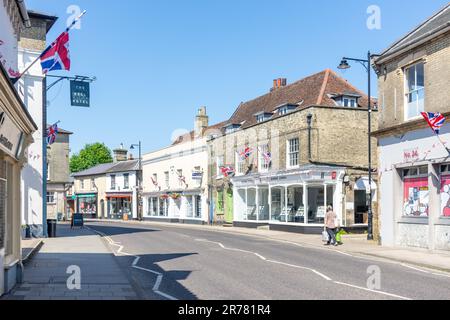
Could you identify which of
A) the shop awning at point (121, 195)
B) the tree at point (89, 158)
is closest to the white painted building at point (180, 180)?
the shop awning at point (121, 195)

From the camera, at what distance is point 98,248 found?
20.4 metres

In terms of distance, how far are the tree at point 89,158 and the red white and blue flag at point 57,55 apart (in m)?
81.9

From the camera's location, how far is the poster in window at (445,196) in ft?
59.0

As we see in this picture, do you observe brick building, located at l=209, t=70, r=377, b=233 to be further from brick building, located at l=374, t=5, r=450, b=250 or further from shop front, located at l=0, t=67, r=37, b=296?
shop front, located at l=0, t=67, r=37, b=296

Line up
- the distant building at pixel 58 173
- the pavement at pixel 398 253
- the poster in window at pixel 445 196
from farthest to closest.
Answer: the distant building at pixel 58 173 → the poster in window at pixel 445 196 → the pavement at pixel 398 253

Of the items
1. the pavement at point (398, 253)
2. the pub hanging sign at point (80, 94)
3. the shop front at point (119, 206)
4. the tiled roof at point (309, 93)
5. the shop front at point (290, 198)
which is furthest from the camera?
the shop front at point (119, 206)

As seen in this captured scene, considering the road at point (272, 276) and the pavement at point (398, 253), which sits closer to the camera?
the road at point (272, 276)

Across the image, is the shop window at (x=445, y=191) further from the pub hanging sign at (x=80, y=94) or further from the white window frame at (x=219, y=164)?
the white window frame at (x=219, y=164)

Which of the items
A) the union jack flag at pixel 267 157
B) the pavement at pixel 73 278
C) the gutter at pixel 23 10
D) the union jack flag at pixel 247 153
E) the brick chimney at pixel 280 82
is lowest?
the pavement at pixel 73 278

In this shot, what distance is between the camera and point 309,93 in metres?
33.4

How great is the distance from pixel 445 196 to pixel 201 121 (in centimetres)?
3232

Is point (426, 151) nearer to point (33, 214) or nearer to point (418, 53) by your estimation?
point (418, 53)

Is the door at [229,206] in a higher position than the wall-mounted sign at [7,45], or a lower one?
lower
